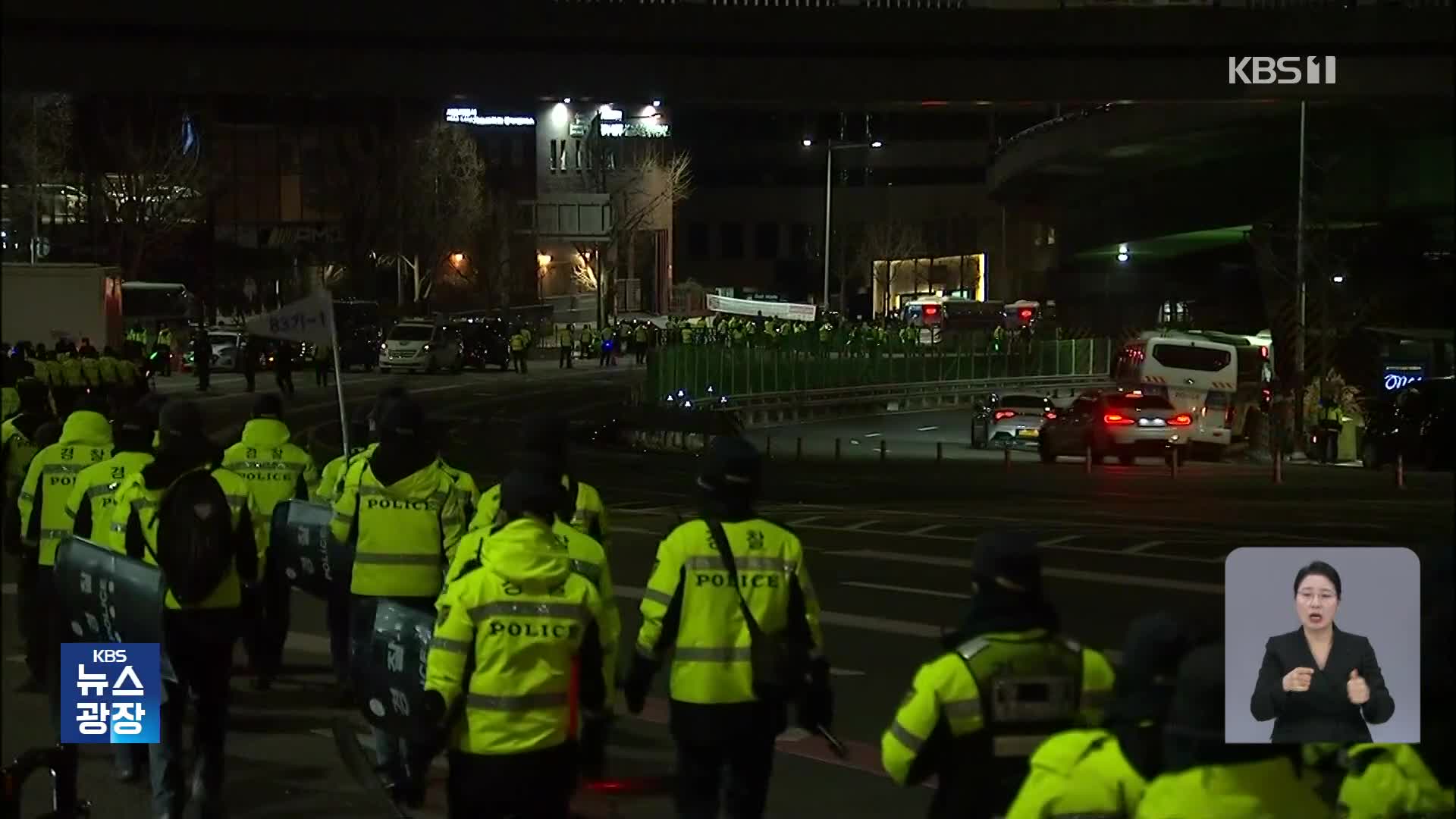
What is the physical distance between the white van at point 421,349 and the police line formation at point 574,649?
5389cm

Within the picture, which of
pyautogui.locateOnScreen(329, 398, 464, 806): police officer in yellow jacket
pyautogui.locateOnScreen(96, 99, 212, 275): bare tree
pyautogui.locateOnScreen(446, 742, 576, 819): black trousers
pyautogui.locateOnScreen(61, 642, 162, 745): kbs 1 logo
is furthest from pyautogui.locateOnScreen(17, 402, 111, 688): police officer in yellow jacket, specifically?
pyautogui.locateOnScreen(96, 99, 212, 275): bare tree

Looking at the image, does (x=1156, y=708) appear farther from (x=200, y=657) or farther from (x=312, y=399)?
(x=312, y=399)

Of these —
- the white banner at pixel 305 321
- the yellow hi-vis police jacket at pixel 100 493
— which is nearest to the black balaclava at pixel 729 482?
the yellow hi-vis police jacket at pixel 100 493

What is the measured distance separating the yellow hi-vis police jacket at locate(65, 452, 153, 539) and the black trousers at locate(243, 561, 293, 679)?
6.64 ft

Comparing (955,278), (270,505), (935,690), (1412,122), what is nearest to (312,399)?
(1412,122)

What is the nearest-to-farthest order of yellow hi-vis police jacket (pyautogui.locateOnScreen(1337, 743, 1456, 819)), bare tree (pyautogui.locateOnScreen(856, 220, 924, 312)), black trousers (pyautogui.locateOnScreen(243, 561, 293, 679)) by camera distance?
yellow hi-vis police jacket (pyautogui.locateOnScreen(1337, 743, 1456, 819))
black trousers (pyautogui.locateOnScreen(243, 561, 293, 679))
bare tree (pyautogui.locateOnScreen(856, 220, 924, 312))

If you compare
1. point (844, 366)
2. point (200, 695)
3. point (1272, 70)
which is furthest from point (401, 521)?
point (844, 366)

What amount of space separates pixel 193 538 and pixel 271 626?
3.71m

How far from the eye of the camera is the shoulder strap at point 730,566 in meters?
7.34

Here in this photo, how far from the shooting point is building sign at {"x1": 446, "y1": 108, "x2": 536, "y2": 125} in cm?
7900

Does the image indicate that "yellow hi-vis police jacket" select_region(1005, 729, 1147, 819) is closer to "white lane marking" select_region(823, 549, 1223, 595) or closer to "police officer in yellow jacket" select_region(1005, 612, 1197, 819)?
"police officer in yellow jacket" select_region(1005, 612, 1197, 819)

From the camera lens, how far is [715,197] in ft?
392

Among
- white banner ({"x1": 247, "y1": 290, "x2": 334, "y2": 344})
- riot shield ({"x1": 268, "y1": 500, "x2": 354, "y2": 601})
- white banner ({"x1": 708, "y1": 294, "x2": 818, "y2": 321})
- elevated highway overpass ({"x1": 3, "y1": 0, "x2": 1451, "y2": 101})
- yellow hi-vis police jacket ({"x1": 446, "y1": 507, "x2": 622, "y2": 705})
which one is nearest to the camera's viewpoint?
yellow hi-vis police jacket ({"x1": 446, "y1": 507, "x2": 622, "y2": 705})

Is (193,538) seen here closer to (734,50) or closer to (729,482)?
(729,482)
